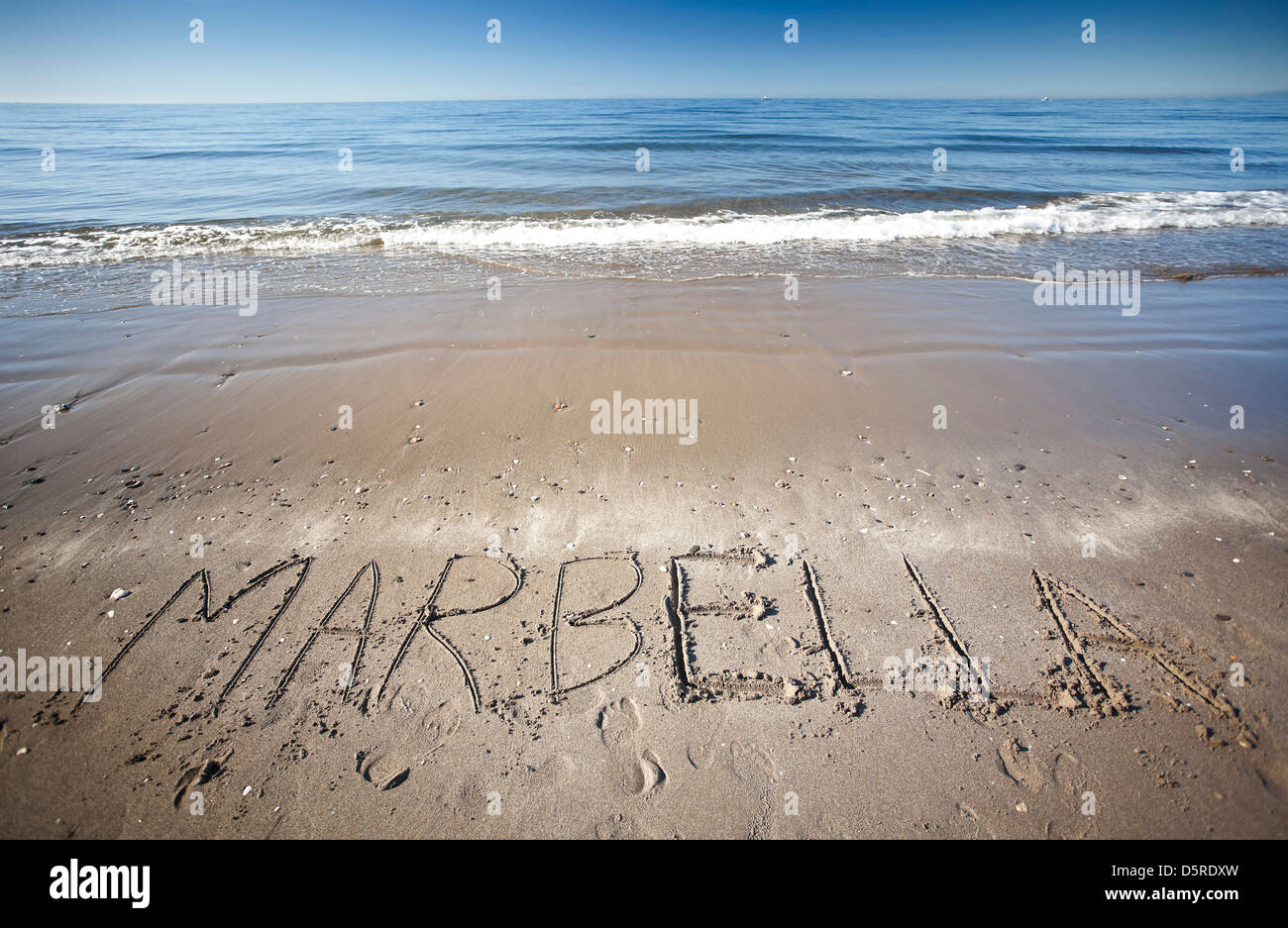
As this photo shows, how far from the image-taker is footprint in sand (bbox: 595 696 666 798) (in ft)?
8.14

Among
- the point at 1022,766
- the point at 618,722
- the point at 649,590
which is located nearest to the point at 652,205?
the point at 649,590

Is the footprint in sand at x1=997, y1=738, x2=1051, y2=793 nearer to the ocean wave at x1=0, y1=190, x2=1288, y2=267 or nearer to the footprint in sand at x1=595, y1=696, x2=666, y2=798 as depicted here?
the footprint in sand at x1=595, y1=696, x2=666, y2=798

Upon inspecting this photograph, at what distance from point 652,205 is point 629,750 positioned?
13.5 metres

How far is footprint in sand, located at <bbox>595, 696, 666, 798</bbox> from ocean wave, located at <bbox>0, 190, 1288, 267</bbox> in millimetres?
9710

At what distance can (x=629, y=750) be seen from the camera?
261cm

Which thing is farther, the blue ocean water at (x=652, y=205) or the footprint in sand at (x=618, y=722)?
the blue ocean water at (x=652, y=205)

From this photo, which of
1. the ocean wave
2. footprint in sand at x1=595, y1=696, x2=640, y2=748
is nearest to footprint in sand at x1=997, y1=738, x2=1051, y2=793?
footprint in sand at x1=595, y1=696, x2=640, y2=748

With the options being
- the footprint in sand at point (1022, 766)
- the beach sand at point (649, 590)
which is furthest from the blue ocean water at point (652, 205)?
the footprint in sand at point (1022, 766)

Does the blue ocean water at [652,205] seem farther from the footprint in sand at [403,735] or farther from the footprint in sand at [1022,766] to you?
the footprint in sand at [1022,766]

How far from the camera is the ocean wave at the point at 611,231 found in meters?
10.8

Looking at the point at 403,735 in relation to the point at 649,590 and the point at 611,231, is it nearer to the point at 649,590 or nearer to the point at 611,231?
the point at 649,590

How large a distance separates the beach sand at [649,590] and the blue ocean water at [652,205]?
4.32 metres
